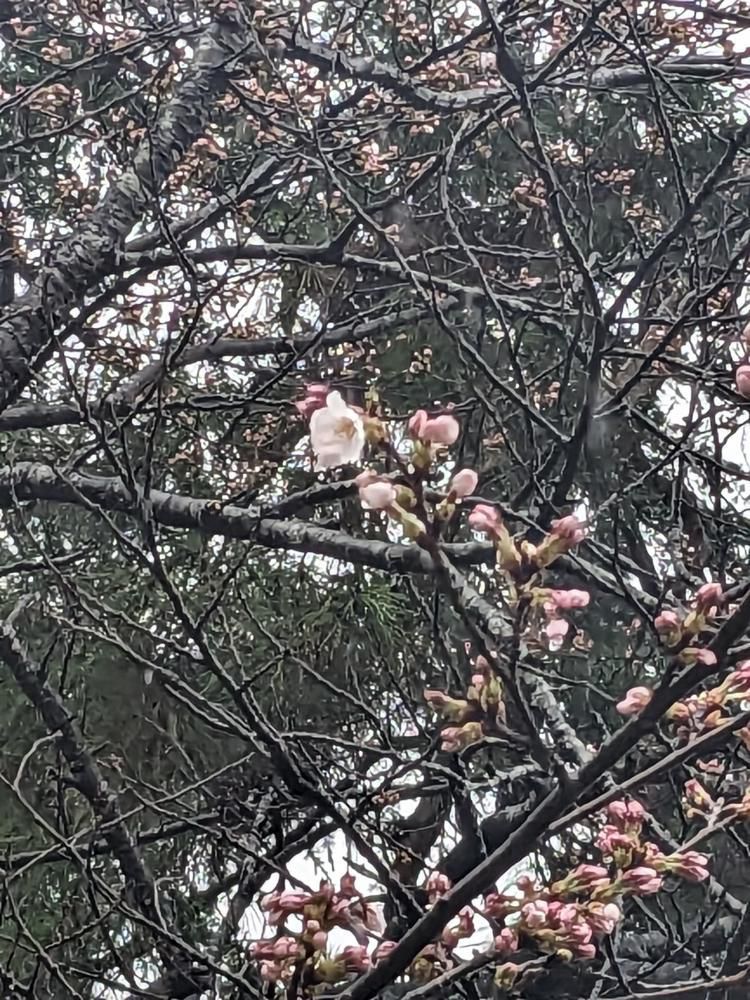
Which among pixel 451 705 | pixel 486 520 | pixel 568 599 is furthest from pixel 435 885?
pixel 486 520

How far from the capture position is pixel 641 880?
127 centimetres

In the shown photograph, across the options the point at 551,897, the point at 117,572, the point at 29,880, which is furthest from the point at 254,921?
the point at 551,897

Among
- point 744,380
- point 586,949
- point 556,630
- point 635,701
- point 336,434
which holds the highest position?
point 336,434

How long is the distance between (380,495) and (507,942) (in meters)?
0.60

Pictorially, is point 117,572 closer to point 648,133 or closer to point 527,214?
point 527,214

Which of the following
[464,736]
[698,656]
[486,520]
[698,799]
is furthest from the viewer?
[698,799]

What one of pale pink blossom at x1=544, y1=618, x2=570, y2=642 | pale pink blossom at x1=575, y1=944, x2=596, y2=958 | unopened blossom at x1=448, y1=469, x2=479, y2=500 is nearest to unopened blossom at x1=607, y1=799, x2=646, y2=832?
pale pink blossom at x1=575, y1=944, x2=596, y2=958

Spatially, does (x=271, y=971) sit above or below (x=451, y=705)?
below

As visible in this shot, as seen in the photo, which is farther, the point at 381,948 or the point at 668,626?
the point at 381,948

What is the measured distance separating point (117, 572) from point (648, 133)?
2.65 metres

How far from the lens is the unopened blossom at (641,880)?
1.26m

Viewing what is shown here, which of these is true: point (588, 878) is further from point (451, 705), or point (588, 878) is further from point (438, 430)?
point (438, 430)

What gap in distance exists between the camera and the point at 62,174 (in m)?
4.20

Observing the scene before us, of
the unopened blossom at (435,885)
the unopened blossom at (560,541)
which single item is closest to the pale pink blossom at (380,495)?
the unopened blossom at (560,541)
